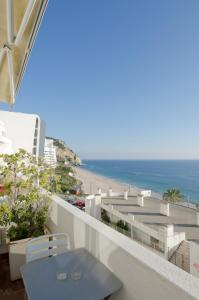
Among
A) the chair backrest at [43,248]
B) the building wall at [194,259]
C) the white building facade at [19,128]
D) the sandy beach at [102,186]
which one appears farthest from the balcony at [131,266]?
the sandy beach at [102,186]

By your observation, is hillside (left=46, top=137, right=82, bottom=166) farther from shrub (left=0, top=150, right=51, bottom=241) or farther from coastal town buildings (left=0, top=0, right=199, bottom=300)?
coastal town buildings (left=0, top=0, right=199, bottom=300)

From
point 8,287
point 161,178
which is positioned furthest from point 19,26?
point 161,178

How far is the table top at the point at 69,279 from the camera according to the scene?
1348 millimetres

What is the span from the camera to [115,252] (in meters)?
1.72

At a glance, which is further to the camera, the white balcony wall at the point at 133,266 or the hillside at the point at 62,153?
the hillside at the point at 62,153

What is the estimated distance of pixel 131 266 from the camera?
1537mm

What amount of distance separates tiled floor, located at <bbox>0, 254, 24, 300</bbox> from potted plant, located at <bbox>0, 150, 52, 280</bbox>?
0.08 metres

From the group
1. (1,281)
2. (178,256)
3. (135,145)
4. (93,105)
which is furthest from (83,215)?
(135,145)

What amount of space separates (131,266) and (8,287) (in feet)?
5.71

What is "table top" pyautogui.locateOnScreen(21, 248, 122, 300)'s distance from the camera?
1.35 metres

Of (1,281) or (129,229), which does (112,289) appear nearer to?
(1,281)

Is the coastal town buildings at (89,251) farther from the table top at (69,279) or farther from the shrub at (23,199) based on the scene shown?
the shrub at (23,199)

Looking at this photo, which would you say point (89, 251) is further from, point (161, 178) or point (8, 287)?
point (161, 178)

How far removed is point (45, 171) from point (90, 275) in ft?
6.24
